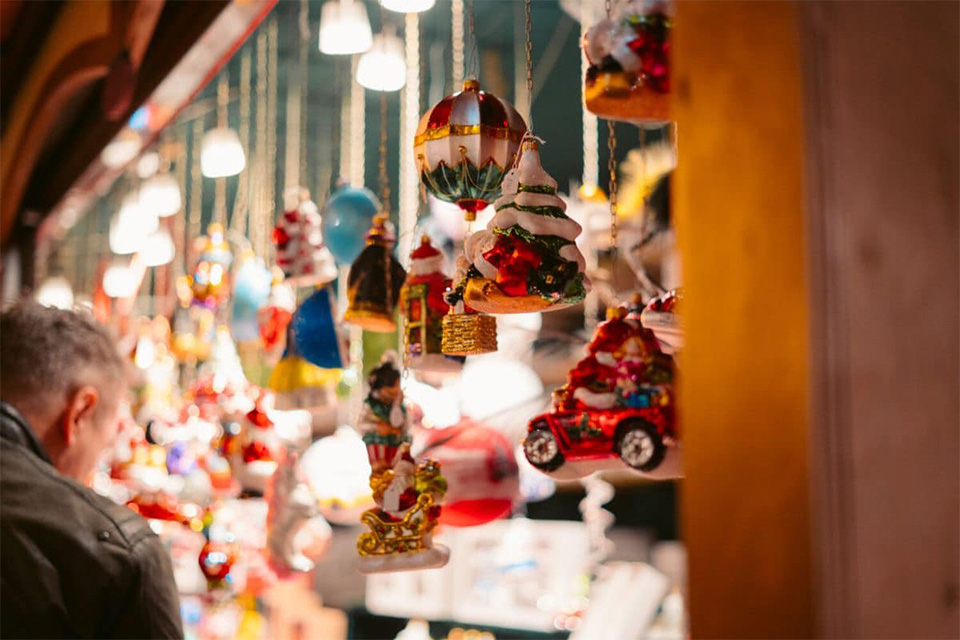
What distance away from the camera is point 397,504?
1794mm

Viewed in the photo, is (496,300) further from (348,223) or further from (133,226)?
(133,226)

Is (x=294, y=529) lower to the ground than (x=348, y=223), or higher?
lower

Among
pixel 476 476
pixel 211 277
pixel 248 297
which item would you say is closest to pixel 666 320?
pixel 476 476

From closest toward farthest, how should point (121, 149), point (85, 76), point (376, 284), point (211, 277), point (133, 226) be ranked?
point (376, 284) < point (211, 277) < point (85, 76) < point (133, 226) < point (121, 149)

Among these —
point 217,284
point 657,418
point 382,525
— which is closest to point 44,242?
point 217,284

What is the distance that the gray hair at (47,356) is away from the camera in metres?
1.86

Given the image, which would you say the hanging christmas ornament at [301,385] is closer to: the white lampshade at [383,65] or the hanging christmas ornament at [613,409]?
the white lampshade at [383,65]

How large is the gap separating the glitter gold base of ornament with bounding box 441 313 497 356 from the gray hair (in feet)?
2.32

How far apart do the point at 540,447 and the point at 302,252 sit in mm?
1188

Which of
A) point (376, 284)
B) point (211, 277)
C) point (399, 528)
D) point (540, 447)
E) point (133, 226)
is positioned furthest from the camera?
point (133, 226)

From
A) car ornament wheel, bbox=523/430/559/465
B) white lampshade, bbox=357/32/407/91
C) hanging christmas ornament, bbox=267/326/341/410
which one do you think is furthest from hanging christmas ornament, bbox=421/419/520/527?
white lampshade, bbox=357/32/407/91

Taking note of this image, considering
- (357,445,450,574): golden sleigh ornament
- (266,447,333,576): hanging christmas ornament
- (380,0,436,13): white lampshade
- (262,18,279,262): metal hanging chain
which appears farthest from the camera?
(262,18,279,262): metal hanging chain

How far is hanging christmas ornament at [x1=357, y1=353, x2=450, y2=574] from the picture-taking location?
1792mm

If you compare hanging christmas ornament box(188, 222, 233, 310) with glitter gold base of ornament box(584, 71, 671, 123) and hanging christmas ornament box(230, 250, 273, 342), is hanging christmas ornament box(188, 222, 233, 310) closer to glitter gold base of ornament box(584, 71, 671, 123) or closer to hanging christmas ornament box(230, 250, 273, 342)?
hanging christmas ornament box(230, 250, 273, 342)
